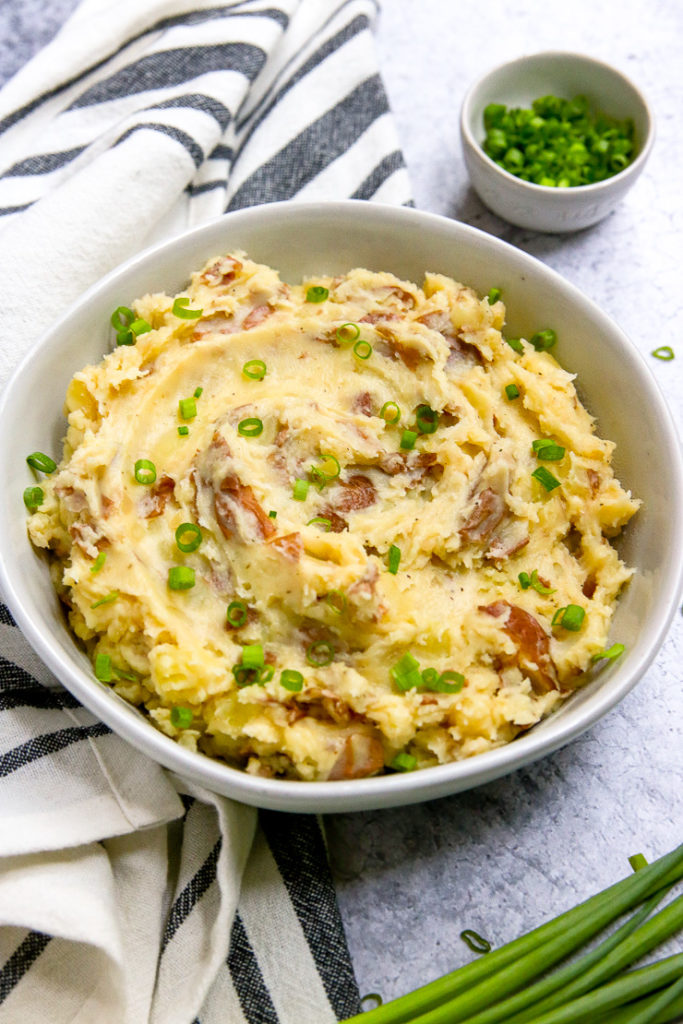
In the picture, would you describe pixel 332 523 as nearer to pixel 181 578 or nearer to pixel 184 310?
pixel 181 578

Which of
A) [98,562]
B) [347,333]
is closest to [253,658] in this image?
[98,562]

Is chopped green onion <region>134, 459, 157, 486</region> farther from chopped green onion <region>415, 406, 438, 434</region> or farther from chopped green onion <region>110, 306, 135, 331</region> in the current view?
chopped green onion <region>415, 406, 438, 434</region>

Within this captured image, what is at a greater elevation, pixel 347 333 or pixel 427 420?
pixel 347 333

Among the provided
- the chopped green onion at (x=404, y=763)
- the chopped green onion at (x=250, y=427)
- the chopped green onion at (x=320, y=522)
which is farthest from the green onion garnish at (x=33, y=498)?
the chopped green onion at (x=404, y=763)

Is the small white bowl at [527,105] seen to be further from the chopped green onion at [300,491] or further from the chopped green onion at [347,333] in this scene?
the chopped green onion at [300,491]

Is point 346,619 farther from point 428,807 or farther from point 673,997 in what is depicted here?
point 673,997

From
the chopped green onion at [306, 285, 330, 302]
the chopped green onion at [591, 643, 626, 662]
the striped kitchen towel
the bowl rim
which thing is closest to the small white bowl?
the bowl rim
